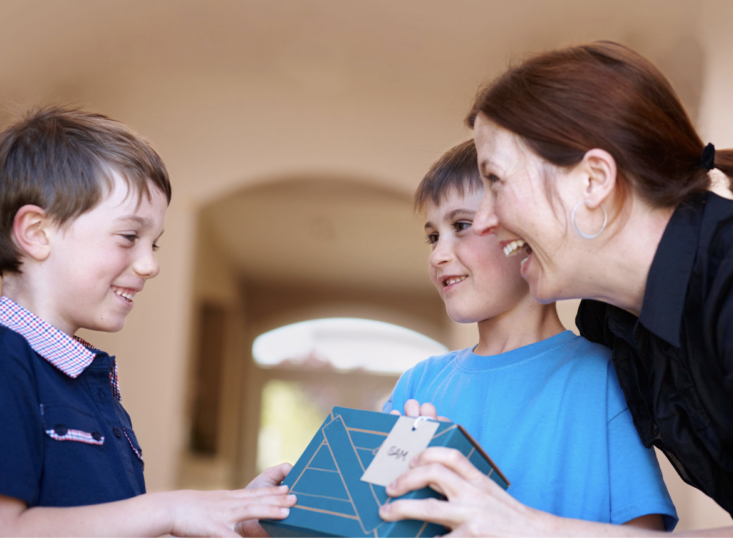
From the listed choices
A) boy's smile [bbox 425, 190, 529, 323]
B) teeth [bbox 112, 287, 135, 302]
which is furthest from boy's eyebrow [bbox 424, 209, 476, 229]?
teeth [bbox 112, 287, 135, 302]

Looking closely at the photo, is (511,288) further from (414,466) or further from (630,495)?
(414,466)

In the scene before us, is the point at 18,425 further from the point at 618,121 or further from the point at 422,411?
the point at 618,121

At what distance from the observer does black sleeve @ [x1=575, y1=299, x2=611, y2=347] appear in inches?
47.0

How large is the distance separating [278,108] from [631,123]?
3482 millimetres

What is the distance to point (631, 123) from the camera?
3.23 ft

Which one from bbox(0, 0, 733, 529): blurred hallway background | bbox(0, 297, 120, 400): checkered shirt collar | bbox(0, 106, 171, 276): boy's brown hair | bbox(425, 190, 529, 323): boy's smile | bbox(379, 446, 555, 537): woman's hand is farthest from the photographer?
bbox(0, 0, 733, 529): blurred hallway background

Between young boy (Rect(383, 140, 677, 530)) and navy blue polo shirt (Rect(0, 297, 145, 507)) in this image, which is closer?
navy blue polo shirt (Rect(0, 297, 145, 507))

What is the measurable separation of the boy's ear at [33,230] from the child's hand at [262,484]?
53cm

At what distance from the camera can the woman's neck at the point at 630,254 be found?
1.01 meters

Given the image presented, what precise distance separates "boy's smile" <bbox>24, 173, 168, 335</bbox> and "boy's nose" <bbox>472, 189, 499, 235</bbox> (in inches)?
23.5

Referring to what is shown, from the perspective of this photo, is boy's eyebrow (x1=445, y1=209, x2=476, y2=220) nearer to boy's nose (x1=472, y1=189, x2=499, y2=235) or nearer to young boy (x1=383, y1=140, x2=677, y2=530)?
young boy (x1=383, y1=140, x2=677, y2=530)

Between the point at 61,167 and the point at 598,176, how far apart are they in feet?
2.97

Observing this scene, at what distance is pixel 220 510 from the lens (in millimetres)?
934

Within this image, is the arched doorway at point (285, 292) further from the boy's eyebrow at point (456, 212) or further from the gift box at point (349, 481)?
the gift box at point (349, 481)
